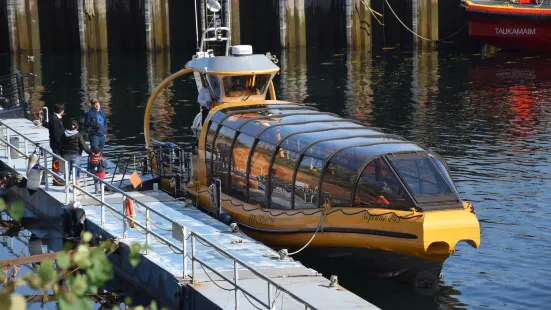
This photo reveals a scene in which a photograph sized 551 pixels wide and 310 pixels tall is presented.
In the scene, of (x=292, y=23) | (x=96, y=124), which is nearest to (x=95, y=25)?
(x=292, y=23)

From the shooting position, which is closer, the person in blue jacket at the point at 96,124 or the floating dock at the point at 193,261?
the floating dock at the point at 193,261

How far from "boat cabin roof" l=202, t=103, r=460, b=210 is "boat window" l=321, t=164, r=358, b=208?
25 millimetres

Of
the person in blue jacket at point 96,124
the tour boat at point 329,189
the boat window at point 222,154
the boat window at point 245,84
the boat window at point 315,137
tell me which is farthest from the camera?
the person in blue jacket at point 96,124

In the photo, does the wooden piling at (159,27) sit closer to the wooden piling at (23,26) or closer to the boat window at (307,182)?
the wooden piling at (23,26)

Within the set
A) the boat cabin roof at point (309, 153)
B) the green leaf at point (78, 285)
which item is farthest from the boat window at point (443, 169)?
the green leaf at point (78, 285)

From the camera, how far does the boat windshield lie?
19.4 meters

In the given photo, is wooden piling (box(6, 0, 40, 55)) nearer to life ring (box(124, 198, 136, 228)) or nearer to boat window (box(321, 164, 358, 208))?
life ring (box(124, 198, 136, 228))

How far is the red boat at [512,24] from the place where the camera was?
6606 centimetres

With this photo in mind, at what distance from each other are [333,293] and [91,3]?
51473 mm

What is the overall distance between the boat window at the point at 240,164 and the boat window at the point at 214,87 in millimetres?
2751

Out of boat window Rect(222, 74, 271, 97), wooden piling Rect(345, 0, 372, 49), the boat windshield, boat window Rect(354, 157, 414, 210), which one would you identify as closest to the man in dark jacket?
boat window Rect(222, 74, 271, 97)

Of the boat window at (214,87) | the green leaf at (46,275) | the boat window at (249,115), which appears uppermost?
the green leaf at (46,275)

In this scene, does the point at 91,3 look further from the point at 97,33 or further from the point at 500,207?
the point at 500,207

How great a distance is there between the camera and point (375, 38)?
231 feet
